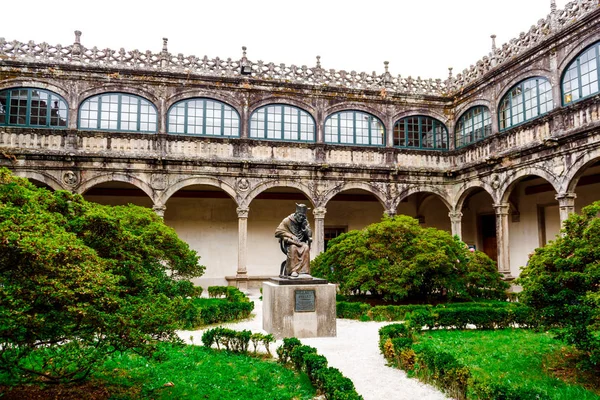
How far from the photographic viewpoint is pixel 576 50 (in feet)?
43.2

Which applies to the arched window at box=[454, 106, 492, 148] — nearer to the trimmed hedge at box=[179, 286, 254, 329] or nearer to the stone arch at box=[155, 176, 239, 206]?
A: the stone arch at box=[155, 176, 239, 206]

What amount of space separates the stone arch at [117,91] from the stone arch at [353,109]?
633 centimetres

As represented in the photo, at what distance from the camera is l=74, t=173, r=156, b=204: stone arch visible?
51.6ft

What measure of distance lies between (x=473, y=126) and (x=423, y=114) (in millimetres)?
2026

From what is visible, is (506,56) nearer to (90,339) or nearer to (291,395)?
(291,395)

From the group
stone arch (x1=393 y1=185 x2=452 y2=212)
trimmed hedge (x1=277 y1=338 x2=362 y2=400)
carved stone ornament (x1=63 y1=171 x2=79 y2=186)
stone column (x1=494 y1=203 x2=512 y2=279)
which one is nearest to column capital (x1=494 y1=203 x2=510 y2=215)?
stone column (x1=494 y1=203 x2=512 y2=279)

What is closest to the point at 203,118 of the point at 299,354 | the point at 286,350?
the point at 286,350

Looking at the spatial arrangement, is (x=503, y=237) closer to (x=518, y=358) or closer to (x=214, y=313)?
(x=518, y=358)

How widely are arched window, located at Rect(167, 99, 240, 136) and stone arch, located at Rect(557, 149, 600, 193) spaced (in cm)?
1086

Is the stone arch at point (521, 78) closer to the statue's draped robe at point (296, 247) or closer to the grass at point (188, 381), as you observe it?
the statue's draped robe at point (296, 247)

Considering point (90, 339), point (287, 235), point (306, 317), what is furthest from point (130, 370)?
point (287, 235)

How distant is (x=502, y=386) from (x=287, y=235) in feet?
17.3

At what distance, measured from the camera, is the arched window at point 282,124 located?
17.5m

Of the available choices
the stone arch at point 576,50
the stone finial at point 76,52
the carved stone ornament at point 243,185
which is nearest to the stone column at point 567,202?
the stone arch at point 576,50
